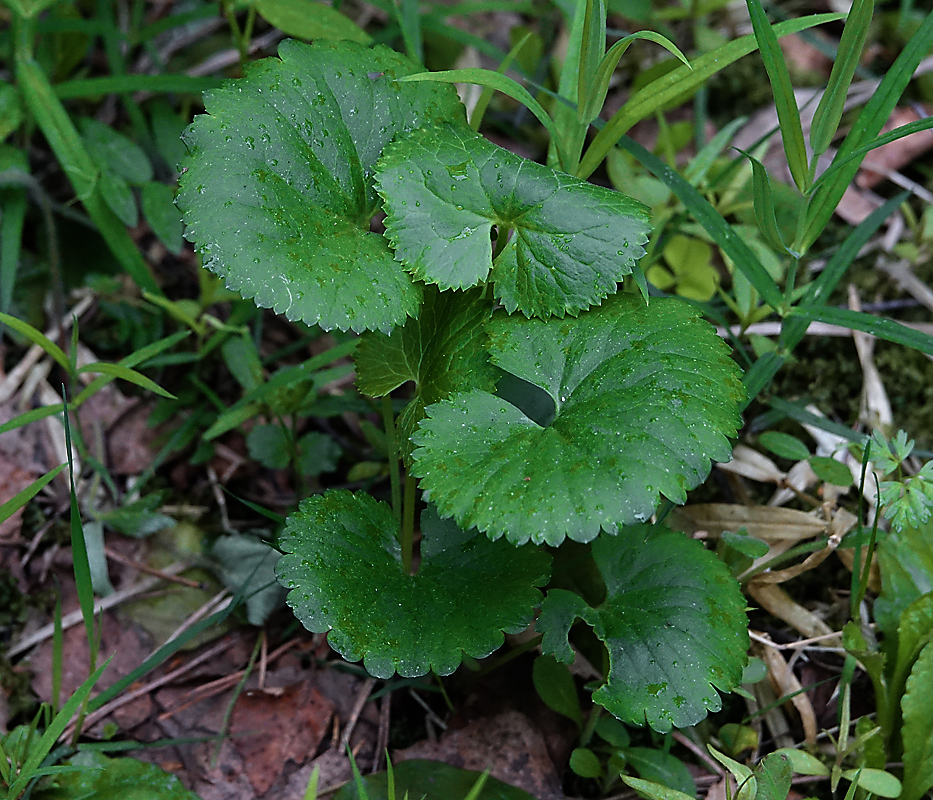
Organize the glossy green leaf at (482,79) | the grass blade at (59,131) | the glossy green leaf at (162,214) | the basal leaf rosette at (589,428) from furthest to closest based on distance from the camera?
the glossy green leaf at (162,214), the grass blade at (59,131), the glossy green leaf at (482,79), the basal leaf rosette at (589,428)

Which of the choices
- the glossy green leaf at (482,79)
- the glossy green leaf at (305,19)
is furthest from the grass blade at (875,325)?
the glossy green leaf at (305,19)

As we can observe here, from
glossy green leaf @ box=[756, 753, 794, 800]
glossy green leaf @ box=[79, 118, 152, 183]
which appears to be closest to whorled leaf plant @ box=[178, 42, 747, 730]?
glossy green leaf @ box=[756, 753, 794, 800]

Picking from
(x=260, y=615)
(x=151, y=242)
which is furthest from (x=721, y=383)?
(x=151, y=242)

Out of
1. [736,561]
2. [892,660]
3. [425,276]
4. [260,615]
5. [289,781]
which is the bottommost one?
[289,781]

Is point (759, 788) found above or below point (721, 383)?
below

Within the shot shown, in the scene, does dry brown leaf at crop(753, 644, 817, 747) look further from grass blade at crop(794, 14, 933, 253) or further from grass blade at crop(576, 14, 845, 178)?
grass blade at crop(576, 14, 845, 178)

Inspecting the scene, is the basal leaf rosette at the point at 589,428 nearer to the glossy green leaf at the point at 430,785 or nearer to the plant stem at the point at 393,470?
the plant stem at the point at 393,470

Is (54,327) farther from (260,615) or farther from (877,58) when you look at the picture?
(877,58)
